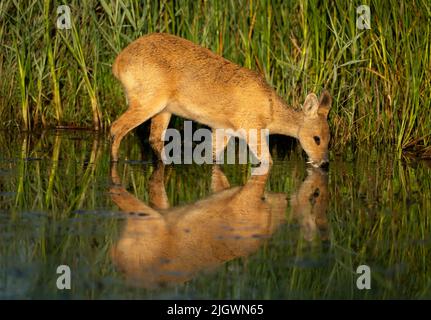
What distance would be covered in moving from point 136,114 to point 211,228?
11.3 feet

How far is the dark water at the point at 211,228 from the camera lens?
5680 mm

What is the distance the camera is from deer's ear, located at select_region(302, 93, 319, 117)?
33.1 ft

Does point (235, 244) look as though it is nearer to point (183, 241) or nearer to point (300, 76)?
point (183, 241)

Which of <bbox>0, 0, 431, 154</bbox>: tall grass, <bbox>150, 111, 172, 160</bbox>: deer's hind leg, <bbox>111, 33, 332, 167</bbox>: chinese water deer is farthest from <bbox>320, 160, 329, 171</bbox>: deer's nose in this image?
<bbox>150, 111, 172, 160</bbox>: deer's hind leg

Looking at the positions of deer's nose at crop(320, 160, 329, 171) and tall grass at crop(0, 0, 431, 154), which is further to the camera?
tall grass at crop(0, 0, 431, 154)

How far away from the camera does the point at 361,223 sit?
726 cm

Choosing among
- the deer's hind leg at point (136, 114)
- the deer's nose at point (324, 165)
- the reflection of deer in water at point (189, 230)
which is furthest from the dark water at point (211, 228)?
the deer's hind leg at point (136, 114)

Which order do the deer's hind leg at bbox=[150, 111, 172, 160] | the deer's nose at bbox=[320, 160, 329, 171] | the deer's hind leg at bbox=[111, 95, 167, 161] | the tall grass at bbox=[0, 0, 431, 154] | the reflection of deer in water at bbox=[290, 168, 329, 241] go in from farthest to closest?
the deer's hind leg at bbox=[150, 111, 172, 160] → the tall grass at bbox=[0, 0, 431, 154] → the deer's hind leg at bbox=[111, 95, 167, 161] → the deer's nose at bbox=[320, 160, 329, 171] → the reflection of deer in water at bbox=[290, 168, 329, 241]

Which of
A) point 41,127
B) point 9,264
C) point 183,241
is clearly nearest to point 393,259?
point 183,241

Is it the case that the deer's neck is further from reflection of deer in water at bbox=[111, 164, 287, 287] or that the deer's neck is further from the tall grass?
reflection of deer in water at bbox=[111, 164, 287, 287]

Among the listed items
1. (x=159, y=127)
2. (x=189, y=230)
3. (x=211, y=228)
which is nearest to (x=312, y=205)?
(x=211, y=228)

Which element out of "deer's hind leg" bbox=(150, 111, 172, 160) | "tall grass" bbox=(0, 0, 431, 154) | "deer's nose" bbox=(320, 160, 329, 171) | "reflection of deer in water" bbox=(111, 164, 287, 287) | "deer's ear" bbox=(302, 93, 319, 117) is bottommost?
"reflection of deer in water" bbox=(111, 164, 287, 287)

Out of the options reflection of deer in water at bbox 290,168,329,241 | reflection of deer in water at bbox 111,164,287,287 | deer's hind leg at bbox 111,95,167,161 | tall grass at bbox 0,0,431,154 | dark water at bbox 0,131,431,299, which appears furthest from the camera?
tall grass at bbox 0,0,431,154

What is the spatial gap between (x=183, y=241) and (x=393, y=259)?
152cm
